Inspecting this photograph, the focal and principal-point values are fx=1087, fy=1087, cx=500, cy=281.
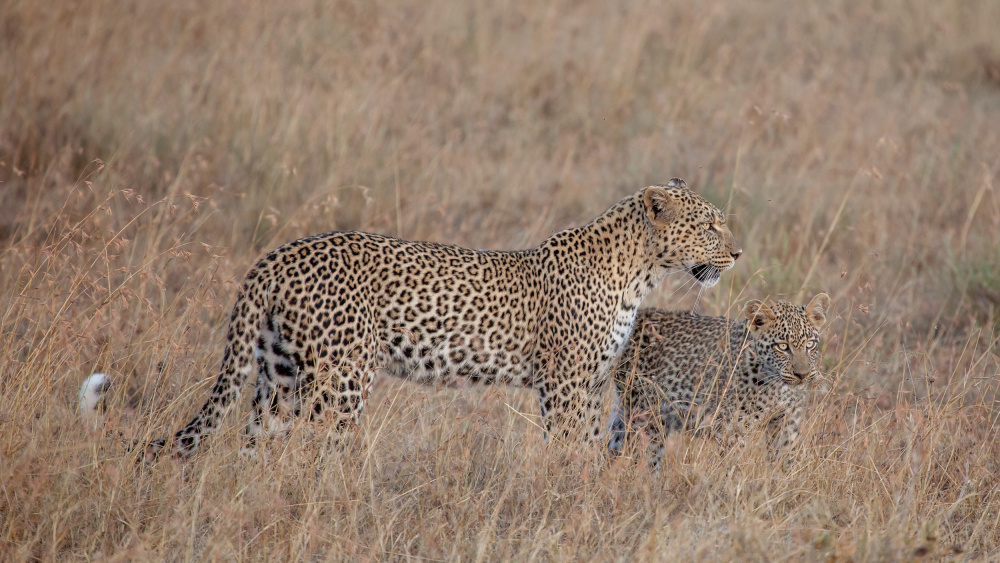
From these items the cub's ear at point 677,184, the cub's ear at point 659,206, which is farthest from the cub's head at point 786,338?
the cub's ear at point 677,184

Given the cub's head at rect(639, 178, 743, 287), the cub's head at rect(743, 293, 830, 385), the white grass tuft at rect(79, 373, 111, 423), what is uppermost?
the cub's head at rect(639, 178, 743, 287)

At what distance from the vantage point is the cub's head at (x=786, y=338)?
19.4ft

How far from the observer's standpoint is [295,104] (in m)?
10.3

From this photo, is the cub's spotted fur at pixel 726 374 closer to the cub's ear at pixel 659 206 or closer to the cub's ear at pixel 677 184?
the cub's ear at pixel 659 206

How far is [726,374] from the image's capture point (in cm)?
623

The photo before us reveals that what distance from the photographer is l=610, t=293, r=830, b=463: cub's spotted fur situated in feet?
19.5

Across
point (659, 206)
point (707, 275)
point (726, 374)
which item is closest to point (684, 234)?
point (659, 206)

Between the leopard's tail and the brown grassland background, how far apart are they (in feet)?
0.46

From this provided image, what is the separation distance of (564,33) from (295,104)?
15.0 feet

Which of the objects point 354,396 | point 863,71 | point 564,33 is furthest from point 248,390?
point 863,71

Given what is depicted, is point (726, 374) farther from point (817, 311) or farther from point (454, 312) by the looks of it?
point (454, 312)

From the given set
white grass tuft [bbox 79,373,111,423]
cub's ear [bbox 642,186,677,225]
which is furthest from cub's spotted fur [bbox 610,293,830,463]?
white grass tuft [bbox 79,373,111,423]

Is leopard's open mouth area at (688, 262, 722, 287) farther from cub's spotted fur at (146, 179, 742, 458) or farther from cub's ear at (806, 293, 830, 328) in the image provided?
cub's ear at (806, 293, 830, 328)

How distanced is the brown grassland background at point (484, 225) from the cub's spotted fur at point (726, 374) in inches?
8.3
